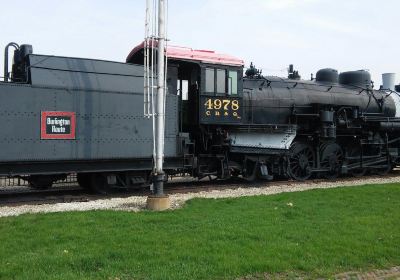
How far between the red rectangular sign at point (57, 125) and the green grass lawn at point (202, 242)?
2485mm

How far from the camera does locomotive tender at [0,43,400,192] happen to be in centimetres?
990

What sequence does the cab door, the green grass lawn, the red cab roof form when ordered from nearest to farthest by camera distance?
the green grass lawn, the red cab roof, the cab door

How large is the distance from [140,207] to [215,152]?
4.25 meters

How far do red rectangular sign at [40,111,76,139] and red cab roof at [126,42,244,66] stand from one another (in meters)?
2.79

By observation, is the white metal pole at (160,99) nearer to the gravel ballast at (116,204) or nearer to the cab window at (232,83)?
the gravel ballast at (116,204)

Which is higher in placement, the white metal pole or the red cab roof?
the red cab roof

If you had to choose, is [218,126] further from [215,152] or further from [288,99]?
[288,99]

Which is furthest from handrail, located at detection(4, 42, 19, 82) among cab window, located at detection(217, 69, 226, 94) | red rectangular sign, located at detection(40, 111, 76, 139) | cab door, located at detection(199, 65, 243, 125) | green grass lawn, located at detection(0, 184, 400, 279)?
cab window, located at detection(217, 69, 226, 94)

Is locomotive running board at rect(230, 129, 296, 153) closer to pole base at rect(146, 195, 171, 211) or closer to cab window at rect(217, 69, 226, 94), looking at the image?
cab window at rect(217, 69, 226, 94)

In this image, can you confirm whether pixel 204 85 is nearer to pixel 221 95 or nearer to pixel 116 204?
pixel 221 95

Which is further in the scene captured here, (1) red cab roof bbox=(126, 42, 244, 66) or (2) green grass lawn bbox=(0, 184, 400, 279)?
(1) red cab roof bbox=(126, 42, 244, 66)

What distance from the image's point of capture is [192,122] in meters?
12.6

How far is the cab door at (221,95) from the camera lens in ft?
40.3

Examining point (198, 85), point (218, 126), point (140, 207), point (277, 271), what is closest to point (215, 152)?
point (218, 126)
